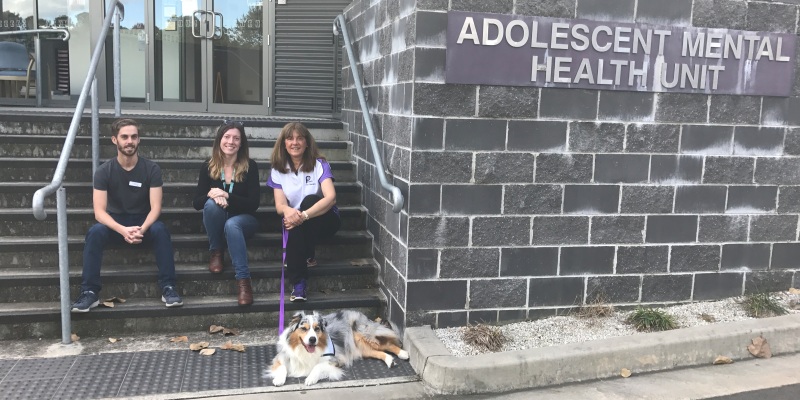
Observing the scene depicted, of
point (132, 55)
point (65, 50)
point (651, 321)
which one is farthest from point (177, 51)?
point (651, 321)

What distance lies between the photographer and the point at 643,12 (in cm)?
434

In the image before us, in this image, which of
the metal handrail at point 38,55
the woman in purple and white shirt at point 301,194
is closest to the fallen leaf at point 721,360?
the woman in purple and white shirt at point 301,194

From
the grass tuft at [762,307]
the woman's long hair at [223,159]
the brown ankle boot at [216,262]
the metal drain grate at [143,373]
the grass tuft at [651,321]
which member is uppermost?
the woman's long hair at [223,159]

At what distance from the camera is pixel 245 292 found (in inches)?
180

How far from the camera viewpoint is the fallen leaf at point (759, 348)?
4.26m

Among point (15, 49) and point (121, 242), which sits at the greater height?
point (15, 49)

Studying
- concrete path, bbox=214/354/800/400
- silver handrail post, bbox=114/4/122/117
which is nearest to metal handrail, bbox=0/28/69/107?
silver handrail post, bbox=114/4/122/117

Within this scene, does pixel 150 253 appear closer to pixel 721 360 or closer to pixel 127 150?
pixel 127 150

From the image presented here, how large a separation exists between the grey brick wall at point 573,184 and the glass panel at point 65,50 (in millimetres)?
5582

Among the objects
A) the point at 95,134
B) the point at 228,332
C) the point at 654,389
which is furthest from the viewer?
the point at 95,134

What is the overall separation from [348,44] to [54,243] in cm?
287

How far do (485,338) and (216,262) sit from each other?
81.8 inches

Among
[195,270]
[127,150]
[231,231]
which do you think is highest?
[127,150]

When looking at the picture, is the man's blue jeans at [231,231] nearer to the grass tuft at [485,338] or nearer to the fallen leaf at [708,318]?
the grass tuft at [485,338]
